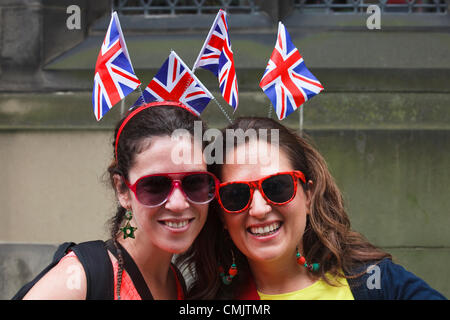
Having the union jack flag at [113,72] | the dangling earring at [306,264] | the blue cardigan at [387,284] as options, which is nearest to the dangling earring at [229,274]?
the dangling earring at [306,264]

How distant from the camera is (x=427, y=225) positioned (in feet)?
17.0

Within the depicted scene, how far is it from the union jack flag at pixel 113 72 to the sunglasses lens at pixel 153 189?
1.72ft

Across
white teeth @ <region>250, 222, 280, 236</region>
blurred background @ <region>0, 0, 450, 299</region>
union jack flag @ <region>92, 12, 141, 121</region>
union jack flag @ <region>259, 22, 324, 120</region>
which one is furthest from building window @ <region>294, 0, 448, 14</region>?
white teeth @ <region>250, 222, 280, 236</region>

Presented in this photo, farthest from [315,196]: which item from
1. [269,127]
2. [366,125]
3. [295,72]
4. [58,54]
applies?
[58,54]

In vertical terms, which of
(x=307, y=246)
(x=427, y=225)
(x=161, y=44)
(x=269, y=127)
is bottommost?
(x=427, y=225)

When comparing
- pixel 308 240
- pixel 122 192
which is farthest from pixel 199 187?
pixel 308 240

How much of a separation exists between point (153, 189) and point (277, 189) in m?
0.60

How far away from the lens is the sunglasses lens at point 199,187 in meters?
2.59

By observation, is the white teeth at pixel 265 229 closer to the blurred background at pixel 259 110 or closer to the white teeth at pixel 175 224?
the white teeth at pixel 175 224

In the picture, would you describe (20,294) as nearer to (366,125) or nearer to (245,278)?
(245,278)

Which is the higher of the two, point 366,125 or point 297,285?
point 366,125

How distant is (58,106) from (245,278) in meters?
3.15

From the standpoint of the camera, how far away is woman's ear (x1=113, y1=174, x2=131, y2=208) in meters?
2.71

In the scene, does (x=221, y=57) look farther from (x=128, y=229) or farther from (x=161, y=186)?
(x=128, y=229)
